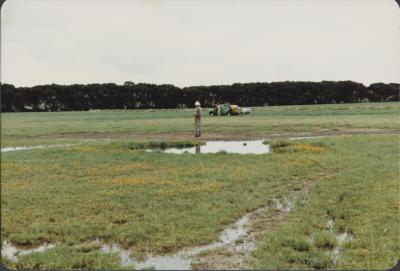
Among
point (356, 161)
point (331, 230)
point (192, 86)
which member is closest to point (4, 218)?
point (331, 230)

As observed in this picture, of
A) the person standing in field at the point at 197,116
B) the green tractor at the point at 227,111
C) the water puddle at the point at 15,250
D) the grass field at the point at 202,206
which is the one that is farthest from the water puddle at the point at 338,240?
the green tractor at the point at 227,111

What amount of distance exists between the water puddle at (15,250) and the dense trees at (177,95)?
10592 centimetres

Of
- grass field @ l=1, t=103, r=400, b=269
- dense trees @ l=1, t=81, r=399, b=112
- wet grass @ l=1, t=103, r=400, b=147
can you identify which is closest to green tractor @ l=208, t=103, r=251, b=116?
wet grass @ l=1, t=103, r=400, b=147

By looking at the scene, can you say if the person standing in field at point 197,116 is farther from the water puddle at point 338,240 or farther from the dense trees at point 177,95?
the dense trees at point 177,95

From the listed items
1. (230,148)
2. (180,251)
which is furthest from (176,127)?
(180,251)

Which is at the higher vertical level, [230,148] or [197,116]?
[197,116]

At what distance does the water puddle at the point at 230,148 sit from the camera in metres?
26.8

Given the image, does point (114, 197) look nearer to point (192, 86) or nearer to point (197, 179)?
point (197, 179)

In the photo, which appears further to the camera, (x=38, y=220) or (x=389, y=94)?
(x=389, y=94)

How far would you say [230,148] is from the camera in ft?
93.5

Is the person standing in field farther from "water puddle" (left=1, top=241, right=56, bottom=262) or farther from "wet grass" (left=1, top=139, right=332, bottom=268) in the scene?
"water puddle" (left=1, top=241, right=56, bottom=262)

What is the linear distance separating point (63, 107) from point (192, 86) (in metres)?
37.3

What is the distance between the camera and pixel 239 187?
1553 cm

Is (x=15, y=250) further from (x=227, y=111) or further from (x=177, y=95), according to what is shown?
(x=177, y=95)
